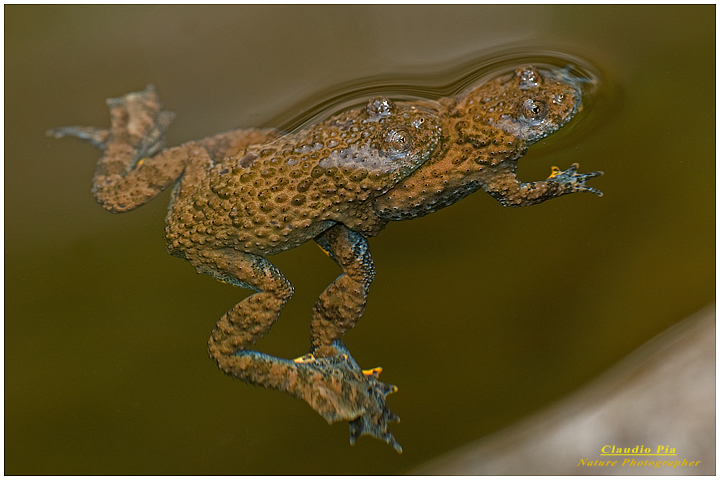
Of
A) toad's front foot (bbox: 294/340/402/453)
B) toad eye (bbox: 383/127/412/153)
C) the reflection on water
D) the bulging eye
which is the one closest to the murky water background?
the reflection on water

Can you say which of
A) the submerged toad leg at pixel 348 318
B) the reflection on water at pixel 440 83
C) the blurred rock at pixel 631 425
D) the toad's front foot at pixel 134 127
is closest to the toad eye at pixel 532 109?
the reflection on water at pixel 440 83

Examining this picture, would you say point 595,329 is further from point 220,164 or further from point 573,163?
point 220,164

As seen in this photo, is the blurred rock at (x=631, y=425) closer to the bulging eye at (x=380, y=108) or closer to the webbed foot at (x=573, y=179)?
the webbed foot at (x=573, y=179)

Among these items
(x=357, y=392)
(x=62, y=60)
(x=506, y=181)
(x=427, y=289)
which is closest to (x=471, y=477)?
(x=357, y=392)

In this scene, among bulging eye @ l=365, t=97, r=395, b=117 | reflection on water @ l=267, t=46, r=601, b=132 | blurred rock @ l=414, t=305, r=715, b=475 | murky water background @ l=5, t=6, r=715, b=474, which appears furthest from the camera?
murky water background @ l=5, t=6, r=715, b=474

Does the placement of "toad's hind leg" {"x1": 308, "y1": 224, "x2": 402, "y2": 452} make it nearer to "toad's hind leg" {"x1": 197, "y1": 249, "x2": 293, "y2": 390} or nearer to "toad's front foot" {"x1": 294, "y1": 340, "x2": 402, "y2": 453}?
"toad's front foot" {"x1": 294, "y1": 340, "x2": 402, "y2": 453}

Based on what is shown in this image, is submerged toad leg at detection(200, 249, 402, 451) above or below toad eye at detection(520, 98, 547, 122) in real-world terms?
below

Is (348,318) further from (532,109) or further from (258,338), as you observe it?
(532,109)
